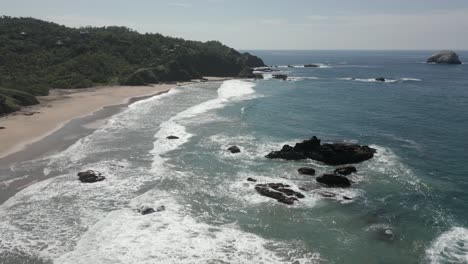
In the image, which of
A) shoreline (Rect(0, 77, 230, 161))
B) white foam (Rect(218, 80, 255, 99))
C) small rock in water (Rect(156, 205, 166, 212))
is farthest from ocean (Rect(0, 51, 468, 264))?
white foam (Rect(218, 80, 255, 99))

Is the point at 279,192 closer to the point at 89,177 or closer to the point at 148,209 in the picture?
the point at 148,209

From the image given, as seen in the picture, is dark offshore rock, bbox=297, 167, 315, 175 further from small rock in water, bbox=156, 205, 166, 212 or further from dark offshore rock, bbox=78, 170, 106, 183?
dark offshore rock, bbox=78, 170, 106, 183

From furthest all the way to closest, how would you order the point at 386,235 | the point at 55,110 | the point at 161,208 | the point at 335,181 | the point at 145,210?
the point at 55,110 < the point at 335,181 < the point at 161,208 < the point at 145,210 < the point at 386,235

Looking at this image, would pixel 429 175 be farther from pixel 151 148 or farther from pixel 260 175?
pixel 151 148

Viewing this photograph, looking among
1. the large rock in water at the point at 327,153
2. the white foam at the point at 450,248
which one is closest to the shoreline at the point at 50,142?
the large rock in water at the point at 327,153

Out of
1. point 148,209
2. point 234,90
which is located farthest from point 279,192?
point 234,90

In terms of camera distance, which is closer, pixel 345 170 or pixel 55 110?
pixel 345 170

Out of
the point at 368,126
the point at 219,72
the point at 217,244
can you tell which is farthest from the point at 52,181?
the point at 219,72
